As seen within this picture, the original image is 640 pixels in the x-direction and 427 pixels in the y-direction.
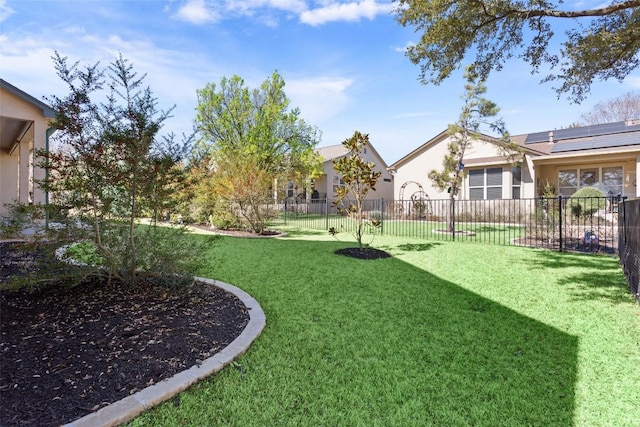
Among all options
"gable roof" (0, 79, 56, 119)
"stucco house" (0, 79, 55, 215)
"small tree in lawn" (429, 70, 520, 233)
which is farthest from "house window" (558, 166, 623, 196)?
"gable roof" (0, 79, 56, 119)

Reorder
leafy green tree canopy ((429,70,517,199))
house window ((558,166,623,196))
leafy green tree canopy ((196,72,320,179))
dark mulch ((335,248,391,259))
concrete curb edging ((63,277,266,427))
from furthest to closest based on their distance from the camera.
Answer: leafy green tree canopy ((196,72,320,179)) → house window ((558,166,623,196)) → leafy green tree canopy ((429,70,517,199)) → dark mulch ((335,248,391,259)) → concrete curb edging ((63,277,266,427))

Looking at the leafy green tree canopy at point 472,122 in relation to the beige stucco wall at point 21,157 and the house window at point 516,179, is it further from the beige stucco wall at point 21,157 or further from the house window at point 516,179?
the beige stucco wall at point 21,157

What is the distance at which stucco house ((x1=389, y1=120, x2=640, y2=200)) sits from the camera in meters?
14.9

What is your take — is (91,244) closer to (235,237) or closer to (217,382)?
(217,382)

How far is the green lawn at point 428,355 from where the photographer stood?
2.03 m

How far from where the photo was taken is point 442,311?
388cm

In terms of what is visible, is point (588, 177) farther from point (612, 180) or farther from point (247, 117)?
point (247, 117)

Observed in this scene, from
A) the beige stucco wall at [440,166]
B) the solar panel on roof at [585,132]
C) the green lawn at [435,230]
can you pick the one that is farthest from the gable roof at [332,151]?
the solar panel on roof at [585,132]

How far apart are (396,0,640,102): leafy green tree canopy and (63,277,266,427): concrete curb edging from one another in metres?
6.67

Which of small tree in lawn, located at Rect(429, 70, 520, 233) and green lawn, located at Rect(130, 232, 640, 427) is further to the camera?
small tree in lawn, located at Rect(429, 70, 520, 233)

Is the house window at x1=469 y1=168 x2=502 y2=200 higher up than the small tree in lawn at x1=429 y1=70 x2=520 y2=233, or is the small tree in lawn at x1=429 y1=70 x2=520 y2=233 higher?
the small tree in lawn at x1=429 y1=70 x2=520 y2=233

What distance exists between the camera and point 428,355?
279 centimetres

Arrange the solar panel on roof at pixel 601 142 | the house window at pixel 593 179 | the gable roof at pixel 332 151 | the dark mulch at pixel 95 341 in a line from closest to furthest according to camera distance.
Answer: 1. the dark mulch at pixel 95 341
2. the solar panel on roof at pixel 601 142
3. the house window at pixel 593 179
4. the gable roof at pixel 332 151

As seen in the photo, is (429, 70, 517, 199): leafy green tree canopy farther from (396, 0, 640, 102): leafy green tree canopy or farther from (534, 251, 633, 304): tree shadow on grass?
(534, 251, 633, 304): tree shadow on grass
